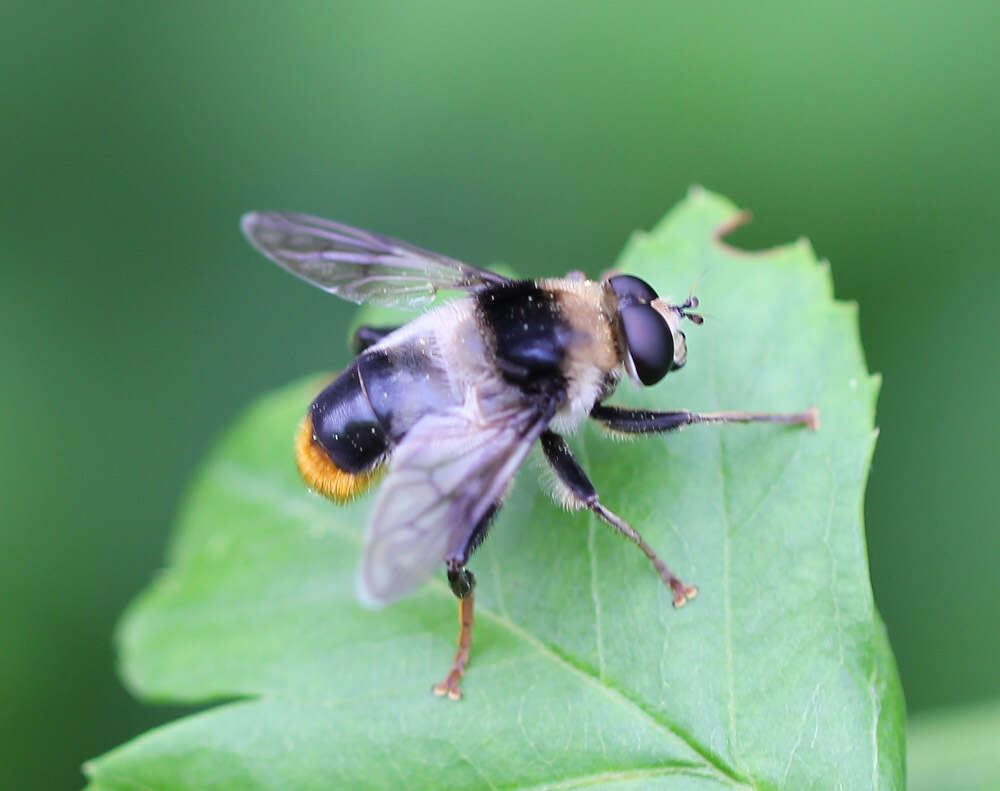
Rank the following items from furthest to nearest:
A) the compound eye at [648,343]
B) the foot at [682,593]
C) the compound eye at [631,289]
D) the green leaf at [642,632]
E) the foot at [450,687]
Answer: the compound eye at [631,289]
the compound eye at [648,343]
the foot at [450,687]
the foot at [682,593]
the green leaf at [642,632]

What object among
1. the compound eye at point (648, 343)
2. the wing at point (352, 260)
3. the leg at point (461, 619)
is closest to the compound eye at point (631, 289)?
the compound eye at point (648, 343)

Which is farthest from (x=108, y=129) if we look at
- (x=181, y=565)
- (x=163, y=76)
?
(x=181, y=565)

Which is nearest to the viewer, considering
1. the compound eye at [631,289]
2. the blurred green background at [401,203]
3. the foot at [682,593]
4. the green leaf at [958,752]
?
the foot at [682,593]

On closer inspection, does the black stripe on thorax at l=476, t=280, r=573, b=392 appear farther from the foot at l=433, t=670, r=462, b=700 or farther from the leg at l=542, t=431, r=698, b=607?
the foot at l=433, t=670, r=462, b=700

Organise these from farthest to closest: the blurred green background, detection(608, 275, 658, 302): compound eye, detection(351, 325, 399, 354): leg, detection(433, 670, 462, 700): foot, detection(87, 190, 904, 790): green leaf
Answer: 1. the blurred green background
2. detection(351, 325, 399, 354): leg
3. detection(608, 275, 658, 302): compound eye
4. detection(433, 670, 462, 700): foot
5. detection(87, 190, 904, 790): green leaf

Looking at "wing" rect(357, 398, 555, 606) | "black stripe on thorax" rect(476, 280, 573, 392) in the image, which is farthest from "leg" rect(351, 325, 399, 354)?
"wing" rect(357, 398, 555, 606)

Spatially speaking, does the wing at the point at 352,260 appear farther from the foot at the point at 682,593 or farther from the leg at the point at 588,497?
Answer: the foot at the point at 682,593
